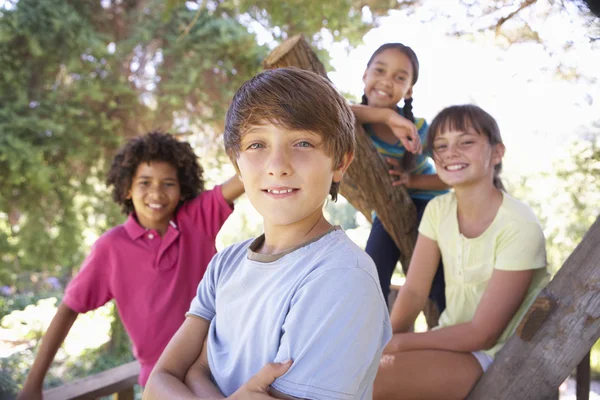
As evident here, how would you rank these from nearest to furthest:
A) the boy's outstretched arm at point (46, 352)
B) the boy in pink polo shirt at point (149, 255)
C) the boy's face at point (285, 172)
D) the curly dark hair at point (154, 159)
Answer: the boy's face at point (285, 172), the boy's outstretched arm at point (46, 352), the boy in pink polo shirt at point (149, 255), the curly dark hair at point (154, 159)

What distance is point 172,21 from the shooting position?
5.84 m

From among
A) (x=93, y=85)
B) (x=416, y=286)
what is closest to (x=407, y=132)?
(x=416, y=286)

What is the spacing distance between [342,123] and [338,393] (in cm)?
59

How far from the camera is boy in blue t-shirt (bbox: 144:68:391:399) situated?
1.00 meters

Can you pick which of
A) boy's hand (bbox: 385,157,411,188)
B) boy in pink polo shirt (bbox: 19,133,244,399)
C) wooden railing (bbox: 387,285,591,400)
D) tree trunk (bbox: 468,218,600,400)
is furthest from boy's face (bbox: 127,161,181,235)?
wooden railing (bbox: 387,285,591,400)

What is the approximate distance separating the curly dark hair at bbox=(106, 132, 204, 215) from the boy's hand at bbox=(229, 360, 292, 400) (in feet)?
5.32

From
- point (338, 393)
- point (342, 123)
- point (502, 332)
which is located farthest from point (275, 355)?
point (502, 332)

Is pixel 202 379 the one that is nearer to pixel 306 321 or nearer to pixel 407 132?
pixel 306 321

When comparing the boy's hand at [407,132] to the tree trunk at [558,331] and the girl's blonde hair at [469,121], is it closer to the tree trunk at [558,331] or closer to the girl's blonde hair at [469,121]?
the girl's blonde hair at [469,121]

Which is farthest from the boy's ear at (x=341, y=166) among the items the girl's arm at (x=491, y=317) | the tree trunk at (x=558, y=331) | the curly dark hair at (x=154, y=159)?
the curly dark hair at (x=154, y=159)

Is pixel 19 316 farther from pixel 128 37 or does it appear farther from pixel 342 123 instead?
pixel 342 123

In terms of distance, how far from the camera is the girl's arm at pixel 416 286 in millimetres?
2139

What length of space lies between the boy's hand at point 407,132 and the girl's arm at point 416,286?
40 centimetres

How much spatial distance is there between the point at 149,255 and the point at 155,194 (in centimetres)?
28
